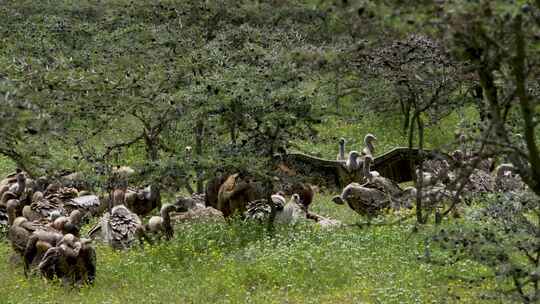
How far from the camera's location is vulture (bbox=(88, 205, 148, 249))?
50.4ft

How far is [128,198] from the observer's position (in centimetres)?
1870

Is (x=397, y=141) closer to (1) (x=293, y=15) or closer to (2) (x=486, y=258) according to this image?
(1) (x=293, y=15)

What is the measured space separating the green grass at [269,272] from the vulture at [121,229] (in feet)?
1.71

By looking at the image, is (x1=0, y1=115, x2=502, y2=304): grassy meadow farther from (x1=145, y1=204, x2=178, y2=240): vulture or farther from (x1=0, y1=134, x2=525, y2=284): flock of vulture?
(x1=0, y1=134, x2=525, y2=284): flock of vulture

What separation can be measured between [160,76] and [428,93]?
656 centimetres

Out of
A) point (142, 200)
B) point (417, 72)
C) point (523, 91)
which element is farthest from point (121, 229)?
point (523, 91)

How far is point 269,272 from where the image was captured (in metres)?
12.0

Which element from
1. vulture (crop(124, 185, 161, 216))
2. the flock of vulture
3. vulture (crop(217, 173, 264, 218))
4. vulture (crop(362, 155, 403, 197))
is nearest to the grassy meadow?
the flock of vulture

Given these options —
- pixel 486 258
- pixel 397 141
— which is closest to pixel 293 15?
pixel 397 141

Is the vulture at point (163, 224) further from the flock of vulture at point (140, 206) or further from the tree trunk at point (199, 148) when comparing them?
the tree trunk at point (199, 148)

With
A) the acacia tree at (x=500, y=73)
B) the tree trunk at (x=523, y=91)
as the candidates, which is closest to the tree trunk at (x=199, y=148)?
the acacia tree at (x=500, y=73)

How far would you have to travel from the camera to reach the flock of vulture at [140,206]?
12750 millimetres

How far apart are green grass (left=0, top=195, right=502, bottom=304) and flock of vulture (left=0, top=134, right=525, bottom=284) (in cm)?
48

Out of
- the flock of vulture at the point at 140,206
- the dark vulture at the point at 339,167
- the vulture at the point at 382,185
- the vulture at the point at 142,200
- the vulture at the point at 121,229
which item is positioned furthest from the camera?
the dark vulture at the point at 339,167
